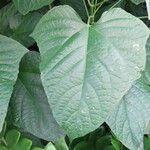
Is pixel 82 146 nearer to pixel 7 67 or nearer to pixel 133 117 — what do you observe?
pixel 133 117

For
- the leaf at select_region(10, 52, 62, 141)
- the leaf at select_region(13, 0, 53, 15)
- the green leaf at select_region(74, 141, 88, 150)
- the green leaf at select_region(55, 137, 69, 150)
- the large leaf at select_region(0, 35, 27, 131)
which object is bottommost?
the green leaf at select_region(74, 141, 88, 150)

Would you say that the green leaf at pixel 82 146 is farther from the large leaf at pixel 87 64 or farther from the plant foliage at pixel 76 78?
the large leaf at pixel 87 64

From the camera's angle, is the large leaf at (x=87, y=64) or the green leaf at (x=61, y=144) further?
the green leaf at (x=61, y=144)

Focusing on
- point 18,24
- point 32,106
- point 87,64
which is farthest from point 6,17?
point 87,64

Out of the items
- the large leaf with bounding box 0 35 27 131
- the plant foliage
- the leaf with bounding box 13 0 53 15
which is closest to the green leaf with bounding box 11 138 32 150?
the plant foliage

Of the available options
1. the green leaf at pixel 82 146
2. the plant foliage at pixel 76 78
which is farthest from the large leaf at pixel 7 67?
the green leaf at pixel 82 146

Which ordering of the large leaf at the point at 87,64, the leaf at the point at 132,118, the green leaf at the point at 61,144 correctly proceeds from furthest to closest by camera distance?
the green leaf at the point at 61,144 → the leaf at the point at 132,118 → the large leaf at the point at 87,64

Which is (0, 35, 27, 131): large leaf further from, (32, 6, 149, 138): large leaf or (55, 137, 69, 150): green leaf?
(55, 137, 69, 150): green leaf
